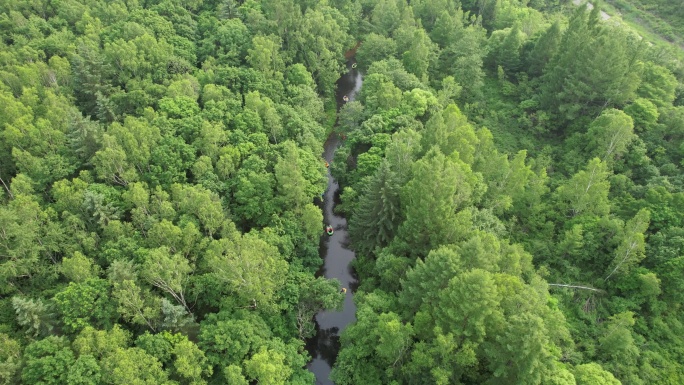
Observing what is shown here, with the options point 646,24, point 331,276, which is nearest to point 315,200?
point 331,276

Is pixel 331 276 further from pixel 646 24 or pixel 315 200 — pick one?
pixel 646 24

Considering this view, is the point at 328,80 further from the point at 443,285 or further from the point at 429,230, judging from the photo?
the point at 443,285

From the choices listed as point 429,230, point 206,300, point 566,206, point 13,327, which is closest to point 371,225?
point 429,230

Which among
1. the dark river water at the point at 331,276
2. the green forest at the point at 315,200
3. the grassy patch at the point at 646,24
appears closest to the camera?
the green forest at the point at 315,200

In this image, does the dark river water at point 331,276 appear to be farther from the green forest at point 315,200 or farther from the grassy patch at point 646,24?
the grassy patch at point 646,24

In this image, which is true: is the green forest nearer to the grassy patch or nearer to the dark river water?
the dark river water

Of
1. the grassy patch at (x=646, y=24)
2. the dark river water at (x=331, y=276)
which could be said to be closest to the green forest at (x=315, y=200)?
the dark river water at (x=331, y=276)

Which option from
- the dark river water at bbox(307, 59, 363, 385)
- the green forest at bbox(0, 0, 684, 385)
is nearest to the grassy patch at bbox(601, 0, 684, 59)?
the green forest at bbox(0, 0, 684, 385)
